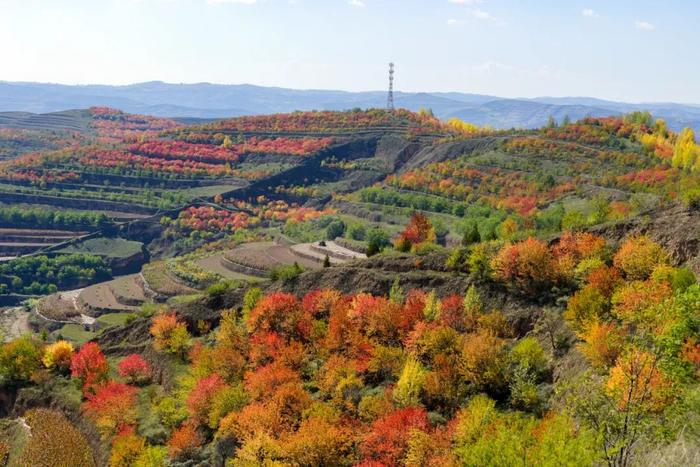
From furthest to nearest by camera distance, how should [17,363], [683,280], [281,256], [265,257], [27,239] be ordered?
1. [27,239]
2. [281,256]
3. [265,257]
4. [17,363]
5. [683,280]

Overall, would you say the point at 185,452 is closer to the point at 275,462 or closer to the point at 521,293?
the point at 275,462

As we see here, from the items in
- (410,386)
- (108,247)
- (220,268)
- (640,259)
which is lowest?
(108,247)

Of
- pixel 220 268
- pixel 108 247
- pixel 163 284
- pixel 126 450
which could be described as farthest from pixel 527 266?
pixel 108 247

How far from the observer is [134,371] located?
221 ft

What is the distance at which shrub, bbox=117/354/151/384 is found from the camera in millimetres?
66938

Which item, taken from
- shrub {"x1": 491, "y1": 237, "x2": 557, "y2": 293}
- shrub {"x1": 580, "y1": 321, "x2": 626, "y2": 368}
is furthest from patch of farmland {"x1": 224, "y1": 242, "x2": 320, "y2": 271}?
shrub {"x1": 580, "y1": 321, "x2": 626, "y2": 368}

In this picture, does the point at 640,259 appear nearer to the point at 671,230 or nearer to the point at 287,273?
the point at 671,230

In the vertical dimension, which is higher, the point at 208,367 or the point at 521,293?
the point at 521,293

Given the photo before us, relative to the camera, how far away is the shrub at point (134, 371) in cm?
6694

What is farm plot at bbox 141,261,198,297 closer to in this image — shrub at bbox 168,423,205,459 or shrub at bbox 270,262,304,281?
shrub at bbox 270,262,304,281

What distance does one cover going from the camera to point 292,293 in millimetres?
71500

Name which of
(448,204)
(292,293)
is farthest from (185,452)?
(448,204)

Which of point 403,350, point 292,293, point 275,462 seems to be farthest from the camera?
point 292,293

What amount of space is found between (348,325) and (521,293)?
17.4 metres
